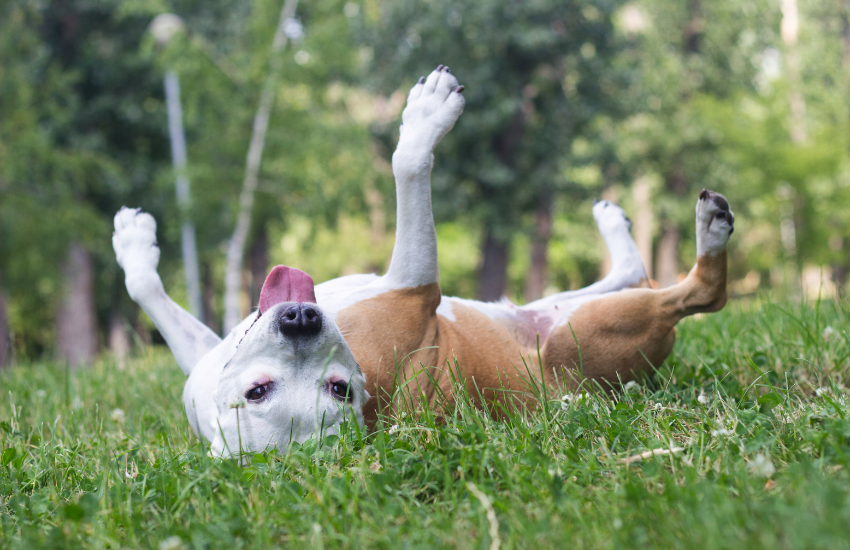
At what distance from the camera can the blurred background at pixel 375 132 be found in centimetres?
1033

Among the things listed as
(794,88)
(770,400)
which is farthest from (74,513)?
(794,88)

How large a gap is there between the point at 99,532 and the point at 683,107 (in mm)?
20192

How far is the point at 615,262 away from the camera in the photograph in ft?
12.9

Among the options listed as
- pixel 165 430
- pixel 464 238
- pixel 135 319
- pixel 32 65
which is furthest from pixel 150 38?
pixel 464 238

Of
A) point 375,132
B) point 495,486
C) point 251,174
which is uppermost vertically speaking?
point 375,132

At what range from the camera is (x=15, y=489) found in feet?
7.05

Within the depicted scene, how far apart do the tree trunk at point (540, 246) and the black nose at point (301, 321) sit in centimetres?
1119

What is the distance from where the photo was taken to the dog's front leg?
112 inches

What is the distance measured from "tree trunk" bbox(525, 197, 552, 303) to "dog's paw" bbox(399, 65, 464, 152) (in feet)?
34.3

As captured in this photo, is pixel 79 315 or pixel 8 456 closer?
pixel 8 456

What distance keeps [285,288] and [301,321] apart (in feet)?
1.36

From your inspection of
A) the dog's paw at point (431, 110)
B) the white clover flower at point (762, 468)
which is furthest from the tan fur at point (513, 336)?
the white clover flower at point (762, 468)

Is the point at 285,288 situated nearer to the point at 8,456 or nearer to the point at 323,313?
the point at 323,313

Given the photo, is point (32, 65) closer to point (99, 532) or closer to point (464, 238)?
point (99, 532)
